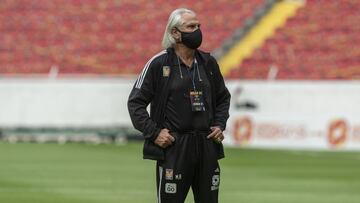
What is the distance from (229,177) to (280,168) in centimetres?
257

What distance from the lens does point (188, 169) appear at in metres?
7.86

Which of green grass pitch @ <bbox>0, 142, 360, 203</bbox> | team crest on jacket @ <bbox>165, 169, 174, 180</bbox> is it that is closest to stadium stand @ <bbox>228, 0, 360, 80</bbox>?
green grass pitch @ <bbox>0, 142, 360, 203</bbox>

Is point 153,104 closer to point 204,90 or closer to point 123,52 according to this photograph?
point 204,90

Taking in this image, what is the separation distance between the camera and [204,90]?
25.8 feet

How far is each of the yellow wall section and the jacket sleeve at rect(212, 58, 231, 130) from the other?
24.3 meters

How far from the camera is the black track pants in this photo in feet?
25.7

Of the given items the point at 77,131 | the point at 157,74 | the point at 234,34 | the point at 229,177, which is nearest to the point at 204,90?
the point at 157,74

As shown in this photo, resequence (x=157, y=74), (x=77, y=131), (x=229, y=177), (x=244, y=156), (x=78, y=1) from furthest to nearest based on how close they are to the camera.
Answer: (x=78, y=1) < (x=77, y=131) < (x=244, y=156) < (x=229, y=177) < (x=157, y=74)

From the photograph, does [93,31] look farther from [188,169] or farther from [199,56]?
[188,169]

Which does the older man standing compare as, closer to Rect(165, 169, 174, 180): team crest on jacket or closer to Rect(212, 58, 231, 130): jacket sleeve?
Rect(165, 169, 174, 180): team crest on jacket

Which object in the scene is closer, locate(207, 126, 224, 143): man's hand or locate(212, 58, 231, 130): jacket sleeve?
locate(207, 126, 224, 143): man's hand

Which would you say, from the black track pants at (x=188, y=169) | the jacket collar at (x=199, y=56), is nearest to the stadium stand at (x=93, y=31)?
the jacket collar at (x=199, y=56)

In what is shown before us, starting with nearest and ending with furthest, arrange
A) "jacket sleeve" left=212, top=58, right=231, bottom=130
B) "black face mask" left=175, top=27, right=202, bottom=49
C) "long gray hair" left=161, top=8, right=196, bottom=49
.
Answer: "black face mask" left=175, top=27, right=202, bottom=49 < "long gray hair" left=161, top=8, right=196, bottom=49 < "jacket sleeve" left=212, top=58, right=231, bottom=130

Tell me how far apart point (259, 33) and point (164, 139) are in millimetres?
26782
